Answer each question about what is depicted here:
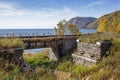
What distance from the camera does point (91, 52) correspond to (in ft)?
81.4

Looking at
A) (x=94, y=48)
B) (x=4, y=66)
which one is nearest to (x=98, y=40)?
(x=94, y=48)

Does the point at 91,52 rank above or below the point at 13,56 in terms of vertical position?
below

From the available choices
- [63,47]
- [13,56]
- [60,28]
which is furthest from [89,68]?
[60,28]

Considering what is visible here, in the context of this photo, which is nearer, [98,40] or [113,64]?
[113,64]

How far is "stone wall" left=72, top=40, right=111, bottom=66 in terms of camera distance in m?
23.7

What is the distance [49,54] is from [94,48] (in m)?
11.1

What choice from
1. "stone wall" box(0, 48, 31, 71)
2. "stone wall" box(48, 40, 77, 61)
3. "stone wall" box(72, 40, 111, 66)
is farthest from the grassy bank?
"stone wall" box(48, 40, 77, 61)

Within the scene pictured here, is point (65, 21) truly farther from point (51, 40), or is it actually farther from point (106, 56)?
point (106, 56)

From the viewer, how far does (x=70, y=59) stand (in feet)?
94.3

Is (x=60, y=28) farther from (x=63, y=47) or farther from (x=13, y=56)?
(x=13, y=56)

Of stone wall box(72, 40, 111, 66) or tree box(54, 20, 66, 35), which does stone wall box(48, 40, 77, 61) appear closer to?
stone wall box(72, 40, 111, 66)

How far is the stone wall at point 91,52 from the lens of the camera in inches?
933

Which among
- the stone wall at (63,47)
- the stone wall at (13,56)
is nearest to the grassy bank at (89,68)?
the stone wall at (13,56)

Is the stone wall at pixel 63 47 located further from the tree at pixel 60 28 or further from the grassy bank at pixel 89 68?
the tree at pixel 60 28
